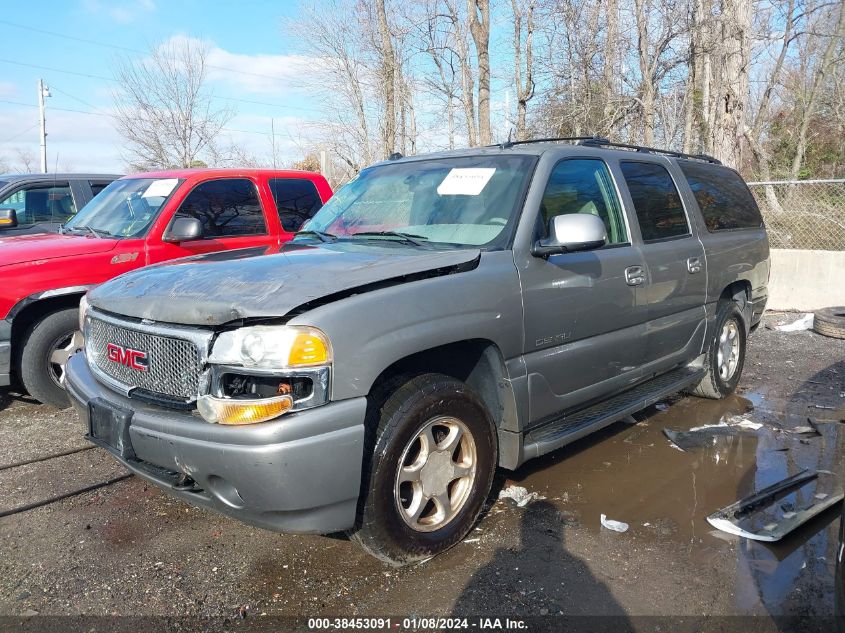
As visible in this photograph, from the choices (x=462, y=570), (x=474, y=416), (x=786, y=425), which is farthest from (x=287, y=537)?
(x=786, y=425)

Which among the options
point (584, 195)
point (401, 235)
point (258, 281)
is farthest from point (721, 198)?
point (258, 281)

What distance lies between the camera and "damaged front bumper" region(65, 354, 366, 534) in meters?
2.44

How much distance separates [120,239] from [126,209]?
565 millimetres

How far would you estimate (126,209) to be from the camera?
5977mm

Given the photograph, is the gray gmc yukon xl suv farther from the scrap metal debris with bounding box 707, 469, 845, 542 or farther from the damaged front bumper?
the scrap metal debris with bounding box 707, 469, 845, 542

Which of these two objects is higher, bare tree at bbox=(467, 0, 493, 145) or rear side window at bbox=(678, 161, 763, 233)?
bare tree at bbox=(467, 0, 493, 145)

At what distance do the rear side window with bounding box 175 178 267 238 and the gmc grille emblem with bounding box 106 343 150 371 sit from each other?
2.98 meters

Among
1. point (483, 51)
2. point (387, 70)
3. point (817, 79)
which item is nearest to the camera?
point (483, 51)

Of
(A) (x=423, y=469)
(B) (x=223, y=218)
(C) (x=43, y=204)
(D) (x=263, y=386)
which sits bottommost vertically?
(A) (x=423, y=469)

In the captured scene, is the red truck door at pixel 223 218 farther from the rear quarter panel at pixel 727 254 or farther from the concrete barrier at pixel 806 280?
the concrete barrier at pixel 806 280

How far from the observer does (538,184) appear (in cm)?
358

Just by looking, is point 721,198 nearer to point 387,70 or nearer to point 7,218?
point 7,218

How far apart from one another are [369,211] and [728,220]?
315 centimetres

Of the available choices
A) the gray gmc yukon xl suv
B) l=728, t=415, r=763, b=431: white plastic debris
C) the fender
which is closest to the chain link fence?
l=728, t=415, r=763, b=431: white plastic debris
